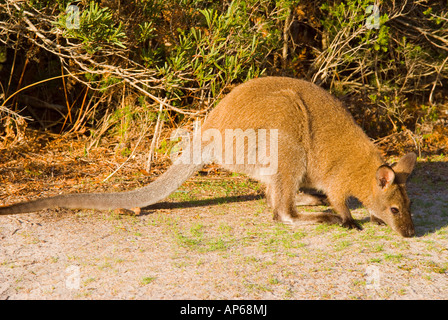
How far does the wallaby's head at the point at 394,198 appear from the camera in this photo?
14.3ft

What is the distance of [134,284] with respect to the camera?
10.7 ft

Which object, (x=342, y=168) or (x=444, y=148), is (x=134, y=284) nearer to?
(x=342, y=168)

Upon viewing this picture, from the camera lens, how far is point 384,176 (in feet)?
14.5

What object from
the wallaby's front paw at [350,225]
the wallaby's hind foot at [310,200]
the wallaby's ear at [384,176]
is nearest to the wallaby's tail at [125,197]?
the wallaby's hind foot at [310,200]

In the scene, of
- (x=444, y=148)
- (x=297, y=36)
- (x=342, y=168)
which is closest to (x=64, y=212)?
(x=342, y=168)

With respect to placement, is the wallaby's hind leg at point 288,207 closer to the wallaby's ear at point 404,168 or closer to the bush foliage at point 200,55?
the wallaby's ear at point 404,168

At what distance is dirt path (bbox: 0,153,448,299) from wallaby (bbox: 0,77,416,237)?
0.19 m

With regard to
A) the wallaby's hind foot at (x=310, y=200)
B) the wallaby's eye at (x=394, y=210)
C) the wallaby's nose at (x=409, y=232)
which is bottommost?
the wallaby's nose at (x=409, y=232)

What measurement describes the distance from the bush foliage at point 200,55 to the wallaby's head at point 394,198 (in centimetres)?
214

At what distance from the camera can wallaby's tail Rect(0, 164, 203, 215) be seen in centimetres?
452

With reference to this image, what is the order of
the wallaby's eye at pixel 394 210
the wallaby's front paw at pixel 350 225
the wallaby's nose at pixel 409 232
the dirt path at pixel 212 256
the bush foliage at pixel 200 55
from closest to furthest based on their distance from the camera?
the dirt path at pixel 212 256 < the wallaby's nose at pixel 409 232 < the wallaby's eye at pixel 394 210 < the wallaby's front paw at pixel 350 225 < the bush foliage at pixel 200 55

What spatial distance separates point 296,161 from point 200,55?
1.81 meters

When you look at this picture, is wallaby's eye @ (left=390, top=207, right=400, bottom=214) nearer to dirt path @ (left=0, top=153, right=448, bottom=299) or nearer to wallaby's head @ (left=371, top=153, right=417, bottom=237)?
wallaby's head @ (left=371, top=153, right=417, bottom=237)

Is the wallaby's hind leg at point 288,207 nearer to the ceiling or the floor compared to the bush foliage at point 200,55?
nearer to the floor
